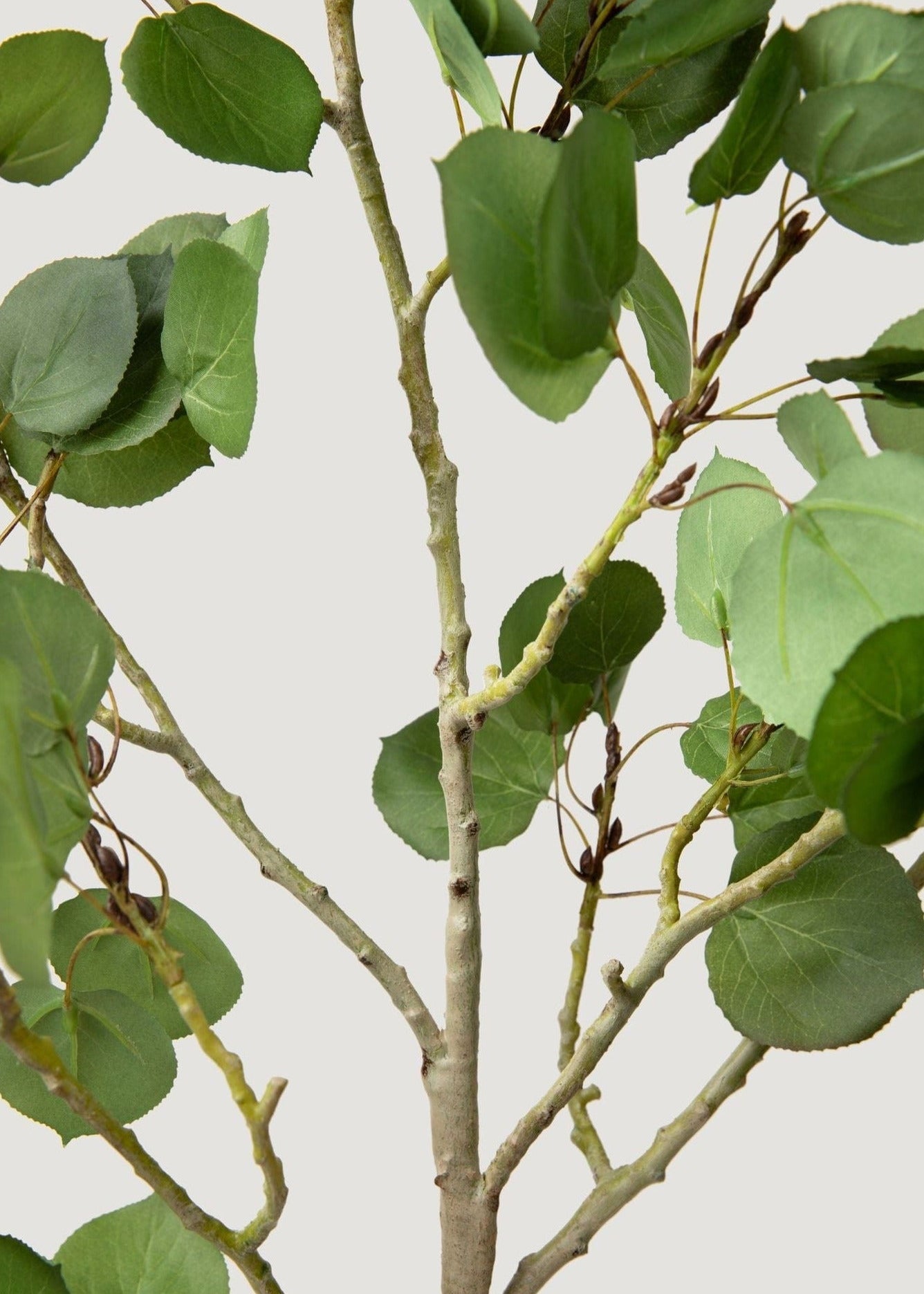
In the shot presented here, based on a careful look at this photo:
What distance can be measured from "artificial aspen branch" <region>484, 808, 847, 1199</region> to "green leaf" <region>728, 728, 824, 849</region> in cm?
3

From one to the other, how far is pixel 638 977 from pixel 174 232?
14.9 inches

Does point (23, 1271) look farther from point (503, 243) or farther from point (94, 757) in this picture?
point (503, 243)

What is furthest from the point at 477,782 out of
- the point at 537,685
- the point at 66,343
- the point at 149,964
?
the point at 66,343

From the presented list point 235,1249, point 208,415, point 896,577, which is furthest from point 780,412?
point 235,1249

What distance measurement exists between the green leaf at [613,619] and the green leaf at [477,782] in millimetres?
80

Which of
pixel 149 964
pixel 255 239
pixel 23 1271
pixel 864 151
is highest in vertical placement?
pixel 255 239

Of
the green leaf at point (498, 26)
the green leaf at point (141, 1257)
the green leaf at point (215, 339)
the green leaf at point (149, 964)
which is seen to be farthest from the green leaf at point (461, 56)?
the green leaf at point (141, 1257)

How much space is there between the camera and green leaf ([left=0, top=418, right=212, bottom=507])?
65 cm

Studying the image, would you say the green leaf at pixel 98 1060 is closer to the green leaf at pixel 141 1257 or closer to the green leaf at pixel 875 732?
the green leaf at pixel 141 1257

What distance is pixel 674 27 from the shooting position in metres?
0.46

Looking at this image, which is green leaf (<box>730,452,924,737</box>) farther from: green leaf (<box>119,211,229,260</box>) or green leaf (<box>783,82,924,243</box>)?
green leaf (<box>119,211,229,260</box>)

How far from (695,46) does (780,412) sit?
0.12 meters

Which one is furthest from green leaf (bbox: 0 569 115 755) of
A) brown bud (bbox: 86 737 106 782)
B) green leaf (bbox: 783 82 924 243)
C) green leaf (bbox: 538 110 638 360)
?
green leaf (bbox: 783 82 924 243)

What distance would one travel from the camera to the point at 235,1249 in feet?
1.75
